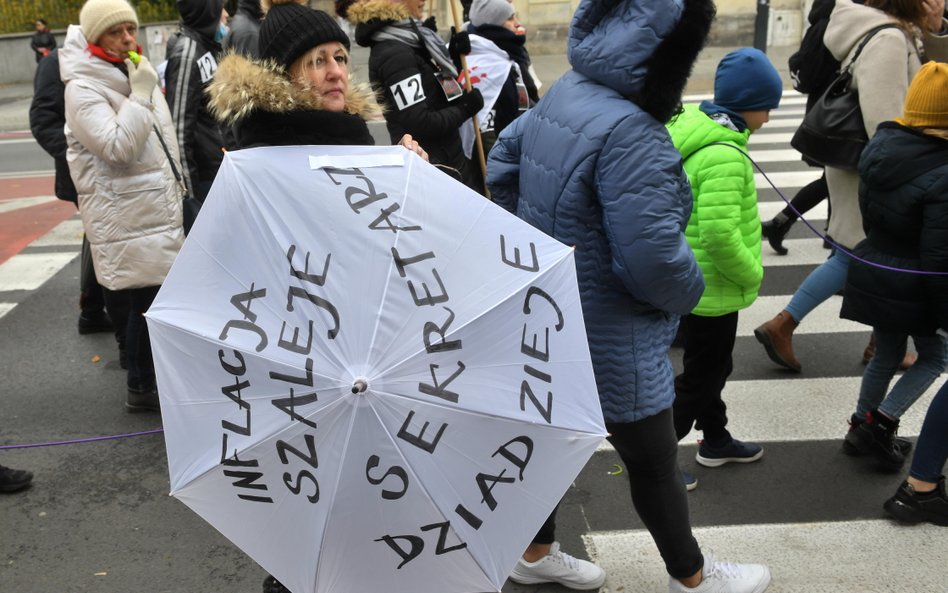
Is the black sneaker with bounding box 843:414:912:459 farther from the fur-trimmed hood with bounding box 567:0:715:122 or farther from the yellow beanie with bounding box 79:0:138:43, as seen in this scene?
the yellow beanie with bounding box 79:0:138:43

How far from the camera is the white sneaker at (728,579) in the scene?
307 centimetres

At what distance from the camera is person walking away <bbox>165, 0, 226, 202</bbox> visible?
209 inches

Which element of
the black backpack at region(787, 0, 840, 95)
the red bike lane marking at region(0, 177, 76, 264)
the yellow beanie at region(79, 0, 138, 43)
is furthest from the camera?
the red bike lane marking at region(0, 177, 76, 264)

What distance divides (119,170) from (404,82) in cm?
140

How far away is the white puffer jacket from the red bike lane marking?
3.94 metres

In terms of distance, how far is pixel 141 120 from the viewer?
4.33 metres

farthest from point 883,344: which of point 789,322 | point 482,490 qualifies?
point 482,490

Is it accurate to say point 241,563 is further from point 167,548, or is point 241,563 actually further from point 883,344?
point 883,344

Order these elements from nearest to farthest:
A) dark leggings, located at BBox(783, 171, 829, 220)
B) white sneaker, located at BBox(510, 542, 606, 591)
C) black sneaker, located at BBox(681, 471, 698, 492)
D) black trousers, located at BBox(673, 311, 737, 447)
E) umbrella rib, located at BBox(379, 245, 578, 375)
→ umbrella rib, located at BBox(379, 245, 578, 375) → white sneaker, located at BBox(510, 542, 606, 591) → black trousers, located at BBox(673, 311, 737, 447) → black sneaker, located at BBox(681, 471, 698, 492) → dark leggings, located at BBox(783, 171, 829, 220)

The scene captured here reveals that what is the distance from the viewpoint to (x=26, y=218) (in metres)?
9.41

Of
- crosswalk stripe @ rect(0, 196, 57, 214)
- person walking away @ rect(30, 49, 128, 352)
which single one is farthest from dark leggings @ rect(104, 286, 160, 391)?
crosswalk stripe @ rect(0, 196, 57, 214)

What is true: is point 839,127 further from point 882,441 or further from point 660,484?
point 660,484

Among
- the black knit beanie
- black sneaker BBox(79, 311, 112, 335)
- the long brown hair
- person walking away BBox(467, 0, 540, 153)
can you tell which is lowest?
black sneaker BBox(79, 311, 112, 335)

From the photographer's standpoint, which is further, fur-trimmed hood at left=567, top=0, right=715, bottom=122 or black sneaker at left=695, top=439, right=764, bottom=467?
black sneaker at left=695, top=439, right=764, bottom=467
